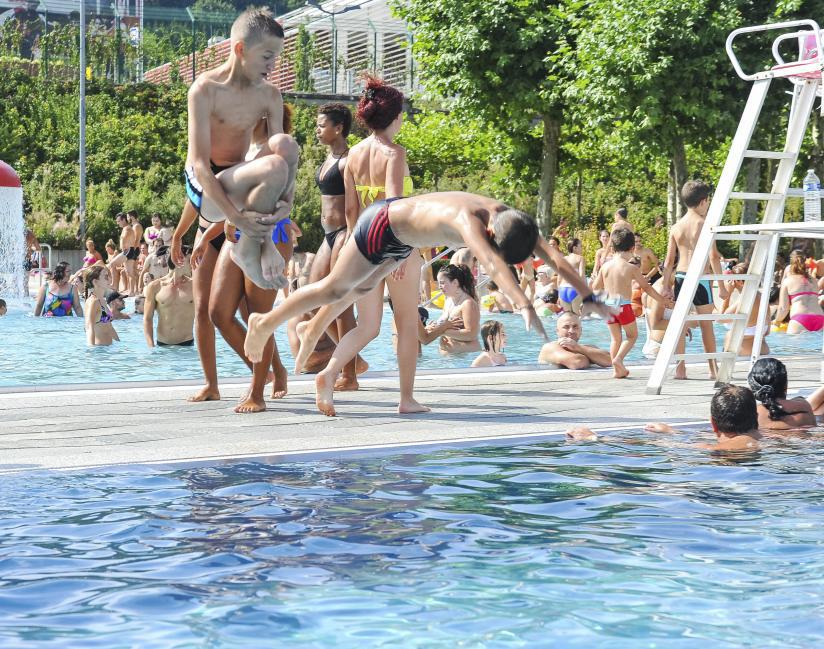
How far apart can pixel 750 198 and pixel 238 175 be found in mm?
4112

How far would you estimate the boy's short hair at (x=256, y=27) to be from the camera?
251 inches

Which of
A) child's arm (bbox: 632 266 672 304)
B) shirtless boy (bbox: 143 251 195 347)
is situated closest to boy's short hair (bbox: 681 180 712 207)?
child's arm (bbox: 632 266 672 304)

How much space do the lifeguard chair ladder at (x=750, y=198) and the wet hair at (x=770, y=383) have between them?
41.3 inches

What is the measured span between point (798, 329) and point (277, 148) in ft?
37.4

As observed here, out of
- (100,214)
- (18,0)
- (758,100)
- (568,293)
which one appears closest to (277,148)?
(758,100)

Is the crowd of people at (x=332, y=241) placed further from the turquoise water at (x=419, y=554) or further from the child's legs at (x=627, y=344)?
the turquoise water at (x=419, y=554)

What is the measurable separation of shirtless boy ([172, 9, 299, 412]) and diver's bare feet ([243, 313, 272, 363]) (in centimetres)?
22

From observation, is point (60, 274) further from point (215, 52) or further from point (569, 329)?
point (215, 52)

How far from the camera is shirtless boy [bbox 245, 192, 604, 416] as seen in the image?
514 cm

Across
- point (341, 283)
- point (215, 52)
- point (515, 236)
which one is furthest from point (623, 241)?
point (215, 52)

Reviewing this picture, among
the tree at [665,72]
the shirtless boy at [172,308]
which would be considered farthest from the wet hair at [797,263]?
the tree at [665,72]

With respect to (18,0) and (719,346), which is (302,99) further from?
(18,0)

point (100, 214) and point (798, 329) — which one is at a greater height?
point (100, 214)

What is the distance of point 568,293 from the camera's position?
44.2ft
